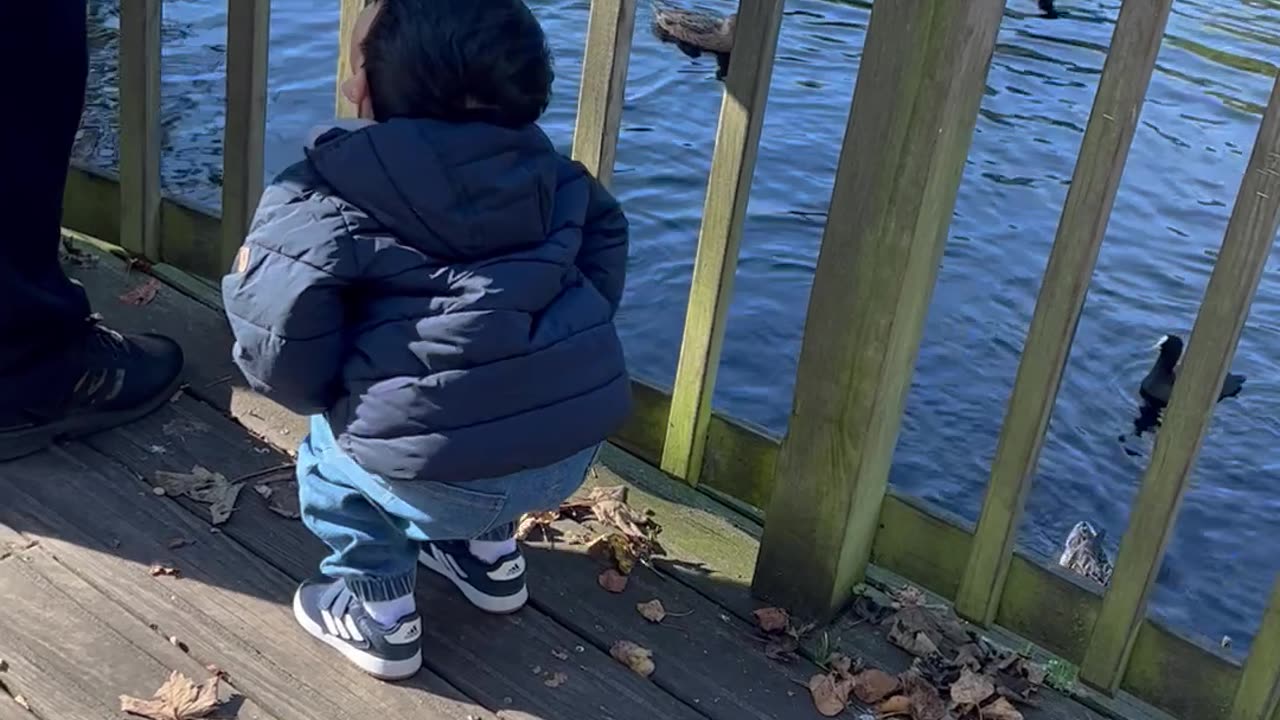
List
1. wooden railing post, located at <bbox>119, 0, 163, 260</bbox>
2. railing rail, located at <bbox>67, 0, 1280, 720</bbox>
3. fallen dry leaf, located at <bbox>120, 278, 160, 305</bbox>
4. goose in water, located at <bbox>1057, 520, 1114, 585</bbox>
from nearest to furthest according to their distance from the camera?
railing rail, located at <bbox>67, 0, 1280, 720</bbox>, wooden railing post, located at <bbox>119, 0, 163, 260</bbox>, fallen dry leaf, located at <bbox>120, 278, 160, 305</bbox>, goose in water, located at <bbox>1057, 520, 1114, 585</bbox>

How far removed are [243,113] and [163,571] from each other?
1.31 meters

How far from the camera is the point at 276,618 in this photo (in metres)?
2.97

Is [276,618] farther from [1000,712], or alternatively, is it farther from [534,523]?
[1000,712]

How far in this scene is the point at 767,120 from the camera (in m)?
9.22

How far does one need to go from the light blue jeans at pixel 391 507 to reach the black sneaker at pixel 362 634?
0.15ft

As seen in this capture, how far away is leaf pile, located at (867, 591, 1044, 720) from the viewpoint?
117 inches

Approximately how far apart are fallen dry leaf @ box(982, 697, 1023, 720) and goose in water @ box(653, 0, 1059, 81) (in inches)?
288

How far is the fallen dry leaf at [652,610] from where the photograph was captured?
3154 mm

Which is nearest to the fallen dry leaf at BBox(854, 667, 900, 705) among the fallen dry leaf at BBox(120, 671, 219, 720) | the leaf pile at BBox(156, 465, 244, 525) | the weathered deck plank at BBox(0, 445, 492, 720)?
the weathered deck plank at BBox(0, 445, 492, 720)

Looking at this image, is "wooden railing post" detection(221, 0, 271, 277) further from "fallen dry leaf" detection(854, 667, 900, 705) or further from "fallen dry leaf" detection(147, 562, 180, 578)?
"fallen dry leaf" detection(854, 667, 900, 705)

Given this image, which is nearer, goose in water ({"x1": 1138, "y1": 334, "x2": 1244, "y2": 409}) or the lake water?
the lake water

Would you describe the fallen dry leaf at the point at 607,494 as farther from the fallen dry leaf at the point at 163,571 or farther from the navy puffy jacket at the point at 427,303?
the fallen dry leaf at the point at 163,571

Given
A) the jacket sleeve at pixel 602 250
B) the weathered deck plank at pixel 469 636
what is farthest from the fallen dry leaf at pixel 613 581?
the jacket sleeve at pixel 602 250

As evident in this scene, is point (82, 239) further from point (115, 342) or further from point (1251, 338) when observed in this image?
point (1251, 338)
